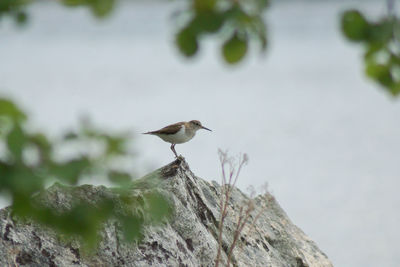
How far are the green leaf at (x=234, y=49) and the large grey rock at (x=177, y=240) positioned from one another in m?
1.47

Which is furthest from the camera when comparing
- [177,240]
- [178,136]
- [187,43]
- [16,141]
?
[178,136]

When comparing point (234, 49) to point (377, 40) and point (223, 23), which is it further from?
point (377, 40)

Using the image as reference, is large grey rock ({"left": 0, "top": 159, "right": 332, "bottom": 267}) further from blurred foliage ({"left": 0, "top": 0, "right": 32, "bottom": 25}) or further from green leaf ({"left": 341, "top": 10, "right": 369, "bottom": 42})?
green leaf ({"left": 341, "top": 10, "right": 369, "bottom": 42})

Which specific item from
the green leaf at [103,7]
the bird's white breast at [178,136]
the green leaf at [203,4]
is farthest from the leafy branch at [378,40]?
the bird's white breast at [178,136]

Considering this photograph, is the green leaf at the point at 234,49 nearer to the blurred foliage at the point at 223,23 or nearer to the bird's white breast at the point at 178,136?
the blurred foliage at the point at 223,23

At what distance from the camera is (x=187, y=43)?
6.90 feet

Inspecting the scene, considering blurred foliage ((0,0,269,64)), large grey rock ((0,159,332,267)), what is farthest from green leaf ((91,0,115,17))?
large grey rock ((0,159,332,267))

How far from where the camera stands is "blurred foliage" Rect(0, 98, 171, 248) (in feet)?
6.44

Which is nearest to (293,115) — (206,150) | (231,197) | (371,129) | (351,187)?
(371,129)

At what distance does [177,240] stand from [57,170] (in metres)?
2.78

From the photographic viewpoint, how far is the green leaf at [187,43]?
2.08 m

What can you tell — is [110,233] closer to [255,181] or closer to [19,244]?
[19,244]

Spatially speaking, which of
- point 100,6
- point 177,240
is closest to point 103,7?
point 100,6

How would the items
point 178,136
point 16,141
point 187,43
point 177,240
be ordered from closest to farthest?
point 16,141
point 187,43
point 177,240
point 178,136
